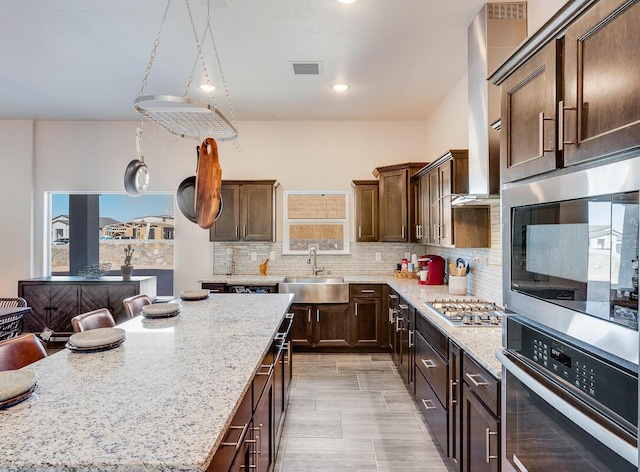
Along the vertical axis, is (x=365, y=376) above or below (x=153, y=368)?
below

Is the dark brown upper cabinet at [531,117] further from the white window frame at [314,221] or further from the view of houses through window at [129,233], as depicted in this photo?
the view of houses through window at [129,233]

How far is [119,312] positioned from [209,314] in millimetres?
2920

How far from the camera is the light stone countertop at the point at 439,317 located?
1.72 m

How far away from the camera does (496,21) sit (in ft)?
8.16

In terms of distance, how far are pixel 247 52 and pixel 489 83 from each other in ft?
6.31

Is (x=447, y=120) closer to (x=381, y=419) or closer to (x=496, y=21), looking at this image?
(x=496, y=21)

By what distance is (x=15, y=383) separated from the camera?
46.4 inches

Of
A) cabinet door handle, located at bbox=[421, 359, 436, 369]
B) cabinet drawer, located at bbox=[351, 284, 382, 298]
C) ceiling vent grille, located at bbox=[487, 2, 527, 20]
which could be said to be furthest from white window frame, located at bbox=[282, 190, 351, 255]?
ceiling vent grille, located at bbox=[487, 2, 527, 20]

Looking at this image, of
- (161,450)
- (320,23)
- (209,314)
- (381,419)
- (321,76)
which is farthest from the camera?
(321,76)

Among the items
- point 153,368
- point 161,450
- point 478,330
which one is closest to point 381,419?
point 478,330

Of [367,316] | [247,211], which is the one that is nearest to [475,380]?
[367,316]

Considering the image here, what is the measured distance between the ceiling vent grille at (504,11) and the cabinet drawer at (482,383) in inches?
84.1

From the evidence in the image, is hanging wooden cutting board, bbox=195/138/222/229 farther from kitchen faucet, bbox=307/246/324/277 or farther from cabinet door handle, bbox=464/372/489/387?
kitchen faucet, bbox=307/246/324/277

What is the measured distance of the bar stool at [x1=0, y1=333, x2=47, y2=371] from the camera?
1.60m
